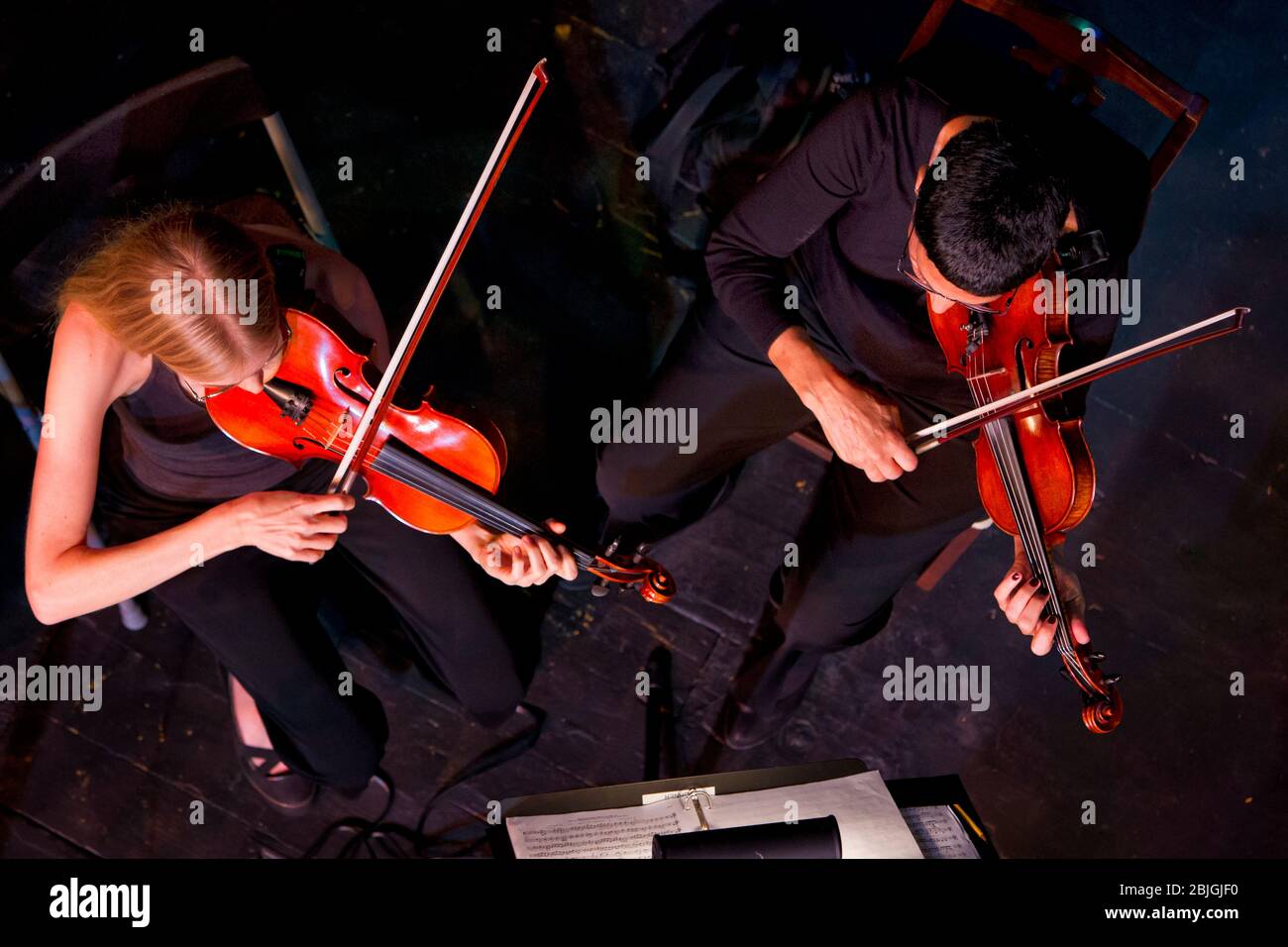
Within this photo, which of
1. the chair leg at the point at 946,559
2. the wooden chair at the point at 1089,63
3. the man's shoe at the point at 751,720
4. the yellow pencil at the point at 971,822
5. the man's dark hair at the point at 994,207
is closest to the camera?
the man's dark hair at the point at 994,207

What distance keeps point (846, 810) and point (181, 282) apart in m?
1.24

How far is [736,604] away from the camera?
2.47m

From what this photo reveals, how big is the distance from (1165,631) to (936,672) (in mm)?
620

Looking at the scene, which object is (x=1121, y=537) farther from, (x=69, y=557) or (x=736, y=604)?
(x=69, y=557)

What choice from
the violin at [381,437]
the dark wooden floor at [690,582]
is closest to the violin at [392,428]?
the violin at [381,437]

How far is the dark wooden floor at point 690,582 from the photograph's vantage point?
2.32 m

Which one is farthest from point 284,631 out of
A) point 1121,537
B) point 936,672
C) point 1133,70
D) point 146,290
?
point 1121,537

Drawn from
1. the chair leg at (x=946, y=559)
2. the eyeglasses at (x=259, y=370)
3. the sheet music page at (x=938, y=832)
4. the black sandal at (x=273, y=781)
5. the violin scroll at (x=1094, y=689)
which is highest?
the eyeglasses at (x=259, y=370)

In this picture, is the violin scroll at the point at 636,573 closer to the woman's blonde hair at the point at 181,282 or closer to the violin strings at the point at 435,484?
the violin strings at the point at 435,484

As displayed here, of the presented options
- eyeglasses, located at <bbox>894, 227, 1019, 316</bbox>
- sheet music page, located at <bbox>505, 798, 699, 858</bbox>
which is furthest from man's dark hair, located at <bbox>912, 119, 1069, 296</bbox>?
sheet music page, located at <bbox>505, 798, 699, 858</bbox>

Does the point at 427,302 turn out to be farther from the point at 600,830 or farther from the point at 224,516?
the point at 600,830

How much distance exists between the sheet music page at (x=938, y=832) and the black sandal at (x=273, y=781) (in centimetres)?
144

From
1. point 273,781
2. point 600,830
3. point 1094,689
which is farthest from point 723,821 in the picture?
point 273,781
